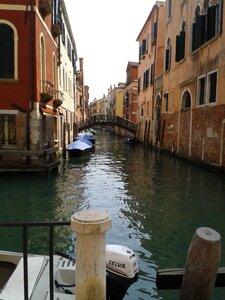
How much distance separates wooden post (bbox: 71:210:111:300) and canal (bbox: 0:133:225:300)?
4.37 feet

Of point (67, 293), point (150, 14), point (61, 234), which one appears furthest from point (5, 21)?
point (150, 14)

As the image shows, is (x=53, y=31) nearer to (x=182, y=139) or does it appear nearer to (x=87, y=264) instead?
(x=182, y=139)

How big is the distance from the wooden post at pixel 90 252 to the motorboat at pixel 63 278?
1.15ft

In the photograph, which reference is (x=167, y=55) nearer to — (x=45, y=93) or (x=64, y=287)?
(x=45, y=93)

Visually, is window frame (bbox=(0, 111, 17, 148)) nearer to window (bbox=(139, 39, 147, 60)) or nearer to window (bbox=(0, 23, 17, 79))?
window (bbox=(0, 23, 17, 79))

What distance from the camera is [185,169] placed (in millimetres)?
12648

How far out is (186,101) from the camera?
52.1ft

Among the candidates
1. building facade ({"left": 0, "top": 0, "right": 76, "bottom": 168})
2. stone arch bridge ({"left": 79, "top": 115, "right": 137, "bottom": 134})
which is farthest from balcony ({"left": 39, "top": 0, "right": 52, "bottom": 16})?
stone arch bridge ({"left": 79, "top": 115, "right": 137, "bottom": 134})

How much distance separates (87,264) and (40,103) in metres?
9.04

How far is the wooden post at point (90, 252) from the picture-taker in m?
2.13

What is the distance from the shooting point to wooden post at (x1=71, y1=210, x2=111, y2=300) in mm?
2131

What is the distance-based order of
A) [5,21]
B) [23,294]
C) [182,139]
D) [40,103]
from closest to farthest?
[23,294] → [5,21] → [40,103] → [182,139]

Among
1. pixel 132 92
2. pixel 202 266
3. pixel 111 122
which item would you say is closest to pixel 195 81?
pixel 202 266

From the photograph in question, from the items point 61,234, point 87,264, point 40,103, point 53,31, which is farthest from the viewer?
point 53,31
